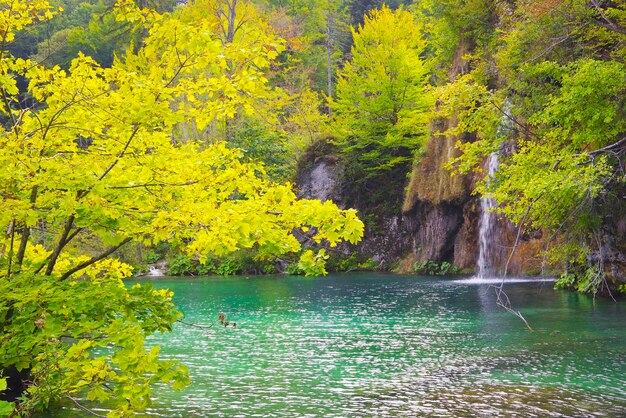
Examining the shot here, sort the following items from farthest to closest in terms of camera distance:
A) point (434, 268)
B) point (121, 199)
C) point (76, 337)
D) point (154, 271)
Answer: point (154, 271)
point (434, 268)
point (121, 199)
point (76, 337)

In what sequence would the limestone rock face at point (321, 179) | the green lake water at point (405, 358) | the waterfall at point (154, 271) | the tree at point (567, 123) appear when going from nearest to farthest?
the green lake water at point (405, 358) → the tree at point (567, 123) → the waterfall at point (154, 271) → the limestone rock face at point (321, 179)

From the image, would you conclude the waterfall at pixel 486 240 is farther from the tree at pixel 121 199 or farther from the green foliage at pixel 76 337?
the green foliage at pixel 76 337

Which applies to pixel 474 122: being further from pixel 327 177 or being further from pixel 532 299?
pixel 327 177

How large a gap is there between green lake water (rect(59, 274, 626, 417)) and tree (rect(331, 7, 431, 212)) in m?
14.1

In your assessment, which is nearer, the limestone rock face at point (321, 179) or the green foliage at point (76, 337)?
the green foliage at point (76, 337)

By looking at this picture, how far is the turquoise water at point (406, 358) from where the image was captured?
7.51 m

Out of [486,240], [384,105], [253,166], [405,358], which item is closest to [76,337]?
[253,166]

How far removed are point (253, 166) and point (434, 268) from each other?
2245cm

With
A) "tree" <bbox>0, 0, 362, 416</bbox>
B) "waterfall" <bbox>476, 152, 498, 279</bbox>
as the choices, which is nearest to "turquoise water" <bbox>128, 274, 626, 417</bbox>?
"tree" <bbox>0, 0, 362, 416</bbox>

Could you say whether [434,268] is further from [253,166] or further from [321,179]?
[253,166]

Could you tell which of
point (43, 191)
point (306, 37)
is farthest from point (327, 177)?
point (43, 191)

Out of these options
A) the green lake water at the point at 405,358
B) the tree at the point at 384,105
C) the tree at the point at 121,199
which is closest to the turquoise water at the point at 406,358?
the green lake water at the point at 405,358

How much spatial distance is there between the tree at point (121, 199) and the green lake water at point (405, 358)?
2.68m

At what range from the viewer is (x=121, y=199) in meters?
5.15
